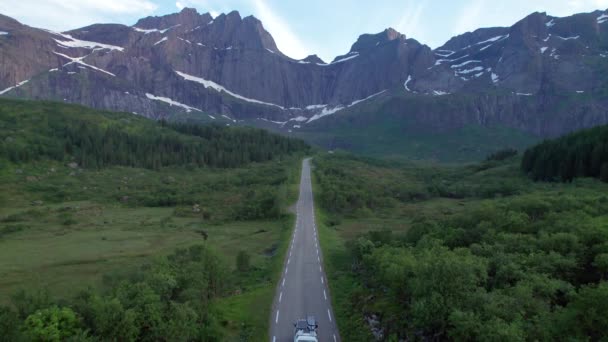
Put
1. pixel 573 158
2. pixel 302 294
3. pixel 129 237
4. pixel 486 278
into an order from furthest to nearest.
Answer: pixel 573 158 → pixel 129 237 → pixel 302 294 → pixel 486 278

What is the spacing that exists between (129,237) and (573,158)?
11448 centimetres

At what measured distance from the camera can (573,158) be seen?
118 metres

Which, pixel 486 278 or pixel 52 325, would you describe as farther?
pixel 486 278

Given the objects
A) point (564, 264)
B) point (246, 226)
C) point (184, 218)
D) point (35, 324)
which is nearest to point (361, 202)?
point (246, 226)

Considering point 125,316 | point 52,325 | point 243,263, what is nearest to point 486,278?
point 125,316

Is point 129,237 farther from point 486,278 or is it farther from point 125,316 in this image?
point 486,278

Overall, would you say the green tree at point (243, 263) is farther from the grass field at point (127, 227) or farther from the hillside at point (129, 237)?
the grass field at point (127, 227)

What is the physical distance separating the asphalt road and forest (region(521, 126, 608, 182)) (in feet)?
268

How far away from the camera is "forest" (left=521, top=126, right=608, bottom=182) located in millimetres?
109044

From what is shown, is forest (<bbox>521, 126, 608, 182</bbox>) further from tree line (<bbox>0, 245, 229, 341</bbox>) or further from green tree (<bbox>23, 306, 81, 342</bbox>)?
green tree (<bbox>23, 306, 81, 342</bbox>)

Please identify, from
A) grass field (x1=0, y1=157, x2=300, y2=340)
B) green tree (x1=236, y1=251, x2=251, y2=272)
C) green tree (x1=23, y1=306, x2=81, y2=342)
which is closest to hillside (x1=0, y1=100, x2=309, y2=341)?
green tree (x1=23, y1=306, x2=81, y2=342)

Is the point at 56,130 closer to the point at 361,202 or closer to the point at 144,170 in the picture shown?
the point at 144,170

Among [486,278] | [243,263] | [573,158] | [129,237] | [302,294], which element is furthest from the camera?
[573,158]

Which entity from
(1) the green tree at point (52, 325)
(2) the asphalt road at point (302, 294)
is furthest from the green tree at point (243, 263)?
(1) the green tree at point (52, 325)
